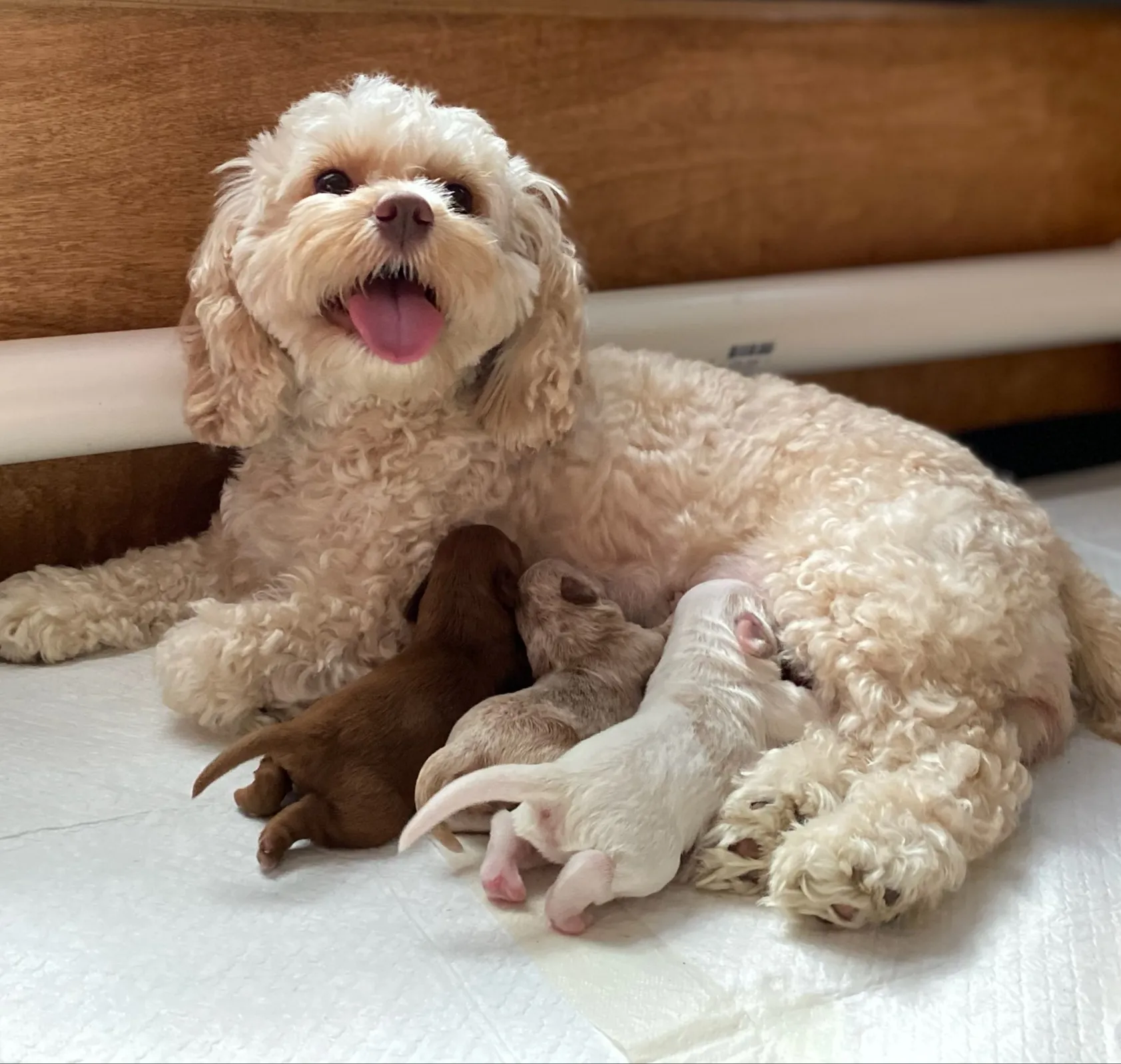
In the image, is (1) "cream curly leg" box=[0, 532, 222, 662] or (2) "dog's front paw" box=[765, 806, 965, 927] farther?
(1) "cream curly leg" box=[0, 532, 222, 662]

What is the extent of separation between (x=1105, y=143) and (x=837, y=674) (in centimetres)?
187

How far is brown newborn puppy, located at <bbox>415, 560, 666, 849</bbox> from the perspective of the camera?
46.4 inches

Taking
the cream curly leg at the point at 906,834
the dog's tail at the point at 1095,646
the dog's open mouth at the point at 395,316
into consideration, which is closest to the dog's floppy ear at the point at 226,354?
the dog's open mouth at the point at 395,316

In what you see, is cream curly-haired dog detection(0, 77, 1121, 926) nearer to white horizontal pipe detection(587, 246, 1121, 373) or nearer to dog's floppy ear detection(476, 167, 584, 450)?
dog's floppy ear detection(476, 167, 584, 450)

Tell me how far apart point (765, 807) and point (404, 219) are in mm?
764

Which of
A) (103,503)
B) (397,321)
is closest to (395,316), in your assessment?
(397,321)

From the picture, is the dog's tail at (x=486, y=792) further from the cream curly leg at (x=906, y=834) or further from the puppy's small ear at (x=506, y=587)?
the puppy's small ear at (x=506, y=587)

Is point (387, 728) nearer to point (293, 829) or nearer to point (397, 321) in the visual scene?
point (293, 829)

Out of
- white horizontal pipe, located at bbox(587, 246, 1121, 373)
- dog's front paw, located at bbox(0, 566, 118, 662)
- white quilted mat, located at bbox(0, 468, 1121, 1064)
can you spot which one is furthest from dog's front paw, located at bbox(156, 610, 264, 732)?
white horizontal pipe, located at bbox(587, 246, 1121, 373)

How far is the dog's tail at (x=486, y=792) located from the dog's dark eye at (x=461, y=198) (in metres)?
0.73

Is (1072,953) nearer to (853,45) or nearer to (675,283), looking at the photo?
(675,283)

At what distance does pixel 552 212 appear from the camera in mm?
1551

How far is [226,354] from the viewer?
1.43 meters

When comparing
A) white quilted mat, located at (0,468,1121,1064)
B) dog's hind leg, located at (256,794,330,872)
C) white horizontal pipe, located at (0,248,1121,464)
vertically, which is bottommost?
white quilted mat, located at (0,468,1121,1064)
